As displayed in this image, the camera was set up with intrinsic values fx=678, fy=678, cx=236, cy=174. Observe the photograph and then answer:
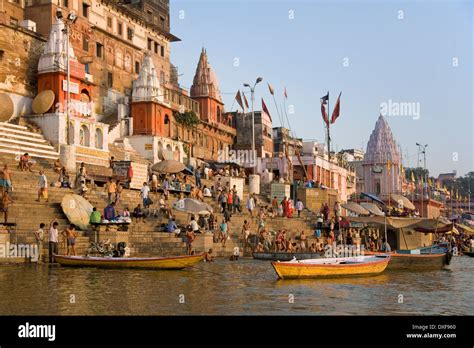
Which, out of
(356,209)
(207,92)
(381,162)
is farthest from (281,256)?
(381,162)

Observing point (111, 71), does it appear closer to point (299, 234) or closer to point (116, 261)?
point (299, 234)

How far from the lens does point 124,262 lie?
18.9 meters

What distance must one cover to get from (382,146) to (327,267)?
226 ft

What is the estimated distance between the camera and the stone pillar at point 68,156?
1129 inches

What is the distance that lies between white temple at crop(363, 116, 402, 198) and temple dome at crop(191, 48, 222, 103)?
33.0 metres

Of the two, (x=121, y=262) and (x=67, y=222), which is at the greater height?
(x=67, y=222)

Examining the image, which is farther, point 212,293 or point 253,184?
point 253,184

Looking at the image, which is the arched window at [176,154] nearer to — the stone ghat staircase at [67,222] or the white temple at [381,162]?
the stone ghat staircase at [67,222]

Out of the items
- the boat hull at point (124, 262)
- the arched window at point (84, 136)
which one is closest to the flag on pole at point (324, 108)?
the arched window at point (84, 136)

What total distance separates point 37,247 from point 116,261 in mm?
2733

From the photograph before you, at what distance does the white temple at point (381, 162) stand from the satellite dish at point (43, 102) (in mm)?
55359

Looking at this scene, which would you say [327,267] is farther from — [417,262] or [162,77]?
[162,77]

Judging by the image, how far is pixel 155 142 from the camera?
3997 cm
